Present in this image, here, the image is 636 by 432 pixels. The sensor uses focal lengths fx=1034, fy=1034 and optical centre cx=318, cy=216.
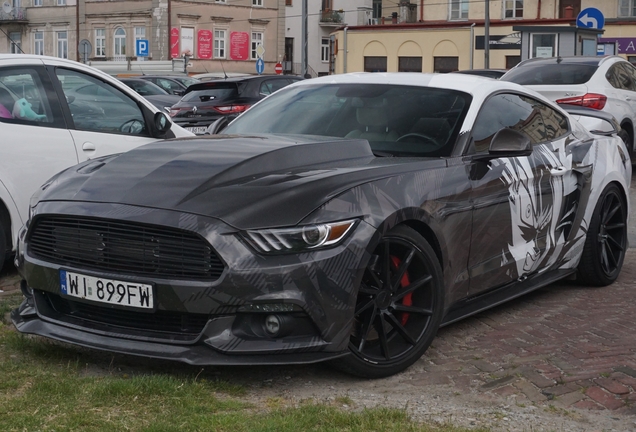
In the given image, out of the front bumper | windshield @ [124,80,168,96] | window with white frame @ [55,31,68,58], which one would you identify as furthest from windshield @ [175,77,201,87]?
window with white frame @ [55,31,68,58]

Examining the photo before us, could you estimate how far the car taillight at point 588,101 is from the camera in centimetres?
1391

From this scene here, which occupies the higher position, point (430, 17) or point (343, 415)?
point (430, 17)

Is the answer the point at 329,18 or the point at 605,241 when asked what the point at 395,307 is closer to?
the point at 605,241

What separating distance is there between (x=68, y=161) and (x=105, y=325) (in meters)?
2.86

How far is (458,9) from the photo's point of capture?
2447 inches

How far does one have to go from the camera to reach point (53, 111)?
7293 mm

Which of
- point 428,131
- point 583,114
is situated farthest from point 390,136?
point 583,114

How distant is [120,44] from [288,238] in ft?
221

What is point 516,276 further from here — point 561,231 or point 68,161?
point 68,161

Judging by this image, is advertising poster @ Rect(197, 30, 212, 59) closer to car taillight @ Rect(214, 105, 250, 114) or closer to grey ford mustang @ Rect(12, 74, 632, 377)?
car taillight @ Rect(214, 105, 250, 114)

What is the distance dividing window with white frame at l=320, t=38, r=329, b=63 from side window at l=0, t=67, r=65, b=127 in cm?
7233

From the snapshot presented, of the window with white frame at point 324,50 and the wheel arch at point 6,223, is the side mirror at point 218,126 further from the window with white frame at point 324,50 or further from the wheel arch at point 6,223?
the window with white frame at point 324,50

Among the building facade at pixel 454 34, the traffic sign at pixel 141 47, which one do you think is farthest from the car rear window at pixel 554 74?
the traffic sign at pixel 141 47

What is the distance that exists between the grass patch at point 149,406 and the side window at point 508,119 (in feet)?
6.48
